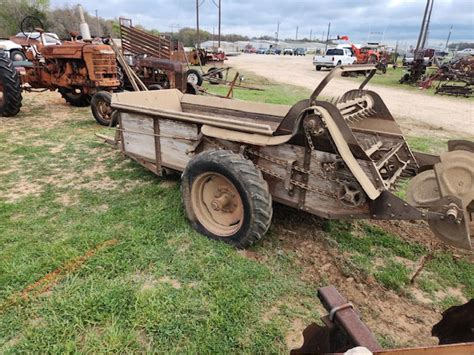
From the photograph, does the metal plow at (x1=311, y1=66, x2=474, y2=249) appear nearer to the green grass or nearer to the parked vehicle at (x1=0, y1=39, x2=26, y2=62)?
the green grass

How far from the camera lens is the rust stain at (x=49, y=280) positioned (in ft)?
7.68

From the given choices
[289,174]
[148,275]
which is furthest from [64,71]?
[289,174]

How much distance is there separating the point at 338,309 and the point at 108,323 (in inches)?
62.5

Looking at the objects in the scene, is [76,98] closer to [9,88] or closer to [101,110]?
[9,88]

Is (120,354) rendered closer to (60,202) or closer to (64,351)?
(64,351)

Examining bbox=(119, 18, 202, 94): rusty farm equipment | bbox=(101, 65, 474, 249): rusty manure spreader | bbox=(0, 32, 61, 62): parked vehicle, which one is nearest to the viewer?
bbox=(101, 65, 474, 249): rusty manure spreader

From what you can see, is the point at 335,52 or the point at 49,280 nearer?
the point at 49,280

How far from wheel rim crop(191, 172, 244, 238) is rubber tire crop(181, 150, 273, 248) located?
10 cm

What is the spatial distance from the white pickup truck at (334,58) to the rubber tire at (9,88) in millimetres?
22770

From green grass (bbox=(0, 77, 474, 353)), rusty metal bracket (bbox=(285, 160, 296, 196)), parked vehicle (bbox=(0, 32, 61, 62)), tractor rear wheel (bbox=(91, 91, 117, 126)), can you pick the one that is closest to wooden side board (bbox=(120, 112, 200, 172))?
green grass (bbox=(0, 77, 474, 353))

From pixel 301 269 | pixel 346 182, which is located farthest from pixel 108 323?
pixel 346 182

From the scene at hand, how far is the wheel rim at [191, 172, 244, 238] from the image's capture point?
3000 millimetres

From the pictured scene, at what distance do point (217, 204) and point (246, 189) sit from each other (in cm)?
44

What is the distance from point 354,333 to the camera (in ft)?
3.73
